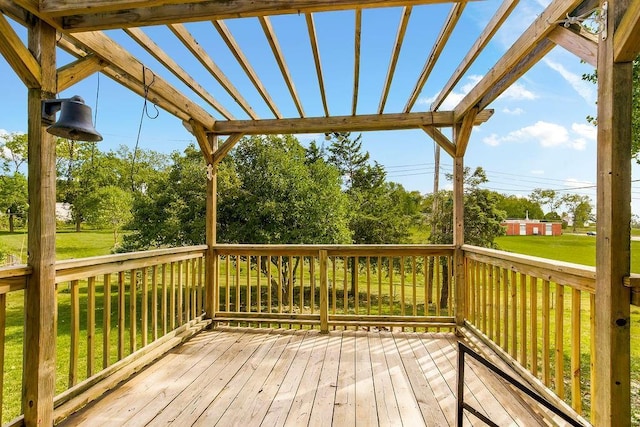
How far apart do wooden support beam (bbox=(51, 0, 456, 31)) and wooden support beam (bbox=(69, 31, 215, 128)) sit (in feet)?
A: 0.60

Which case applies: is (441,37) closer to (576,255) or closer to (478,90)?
(478,90)

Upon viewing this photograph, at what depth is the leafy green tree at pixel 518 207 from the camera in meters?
11.8

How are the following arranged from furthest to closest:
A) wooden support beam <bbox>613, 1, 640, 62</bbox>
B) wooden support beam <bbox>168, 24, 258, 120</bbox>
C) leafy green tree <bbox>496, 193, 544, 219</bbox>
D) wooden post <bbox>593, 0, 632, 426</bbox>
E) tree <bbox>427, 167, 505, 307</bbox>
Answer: leafy green tree <bbox>496, 193, 544, 219</bbox>, tree <bbox>427, 167, 505, 307</bbox>, wooden support beam <bbox>168, 24, 258, 120</bbox>, wooden post <bbox>593, 0, 632, 426</bbox>, wooden support beam <bbox>613, 1, 640, 62</bbox>

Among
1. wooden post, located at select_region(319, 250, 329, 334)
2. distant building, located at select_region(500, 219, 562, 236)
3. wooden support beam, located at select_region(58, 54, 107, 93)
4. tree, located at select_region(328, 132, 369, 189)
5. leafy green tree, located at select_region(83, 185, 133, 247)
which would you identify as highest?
tree, located at select_region(328, 132, 369, 189)

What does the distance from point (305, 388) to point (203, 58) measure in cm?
255

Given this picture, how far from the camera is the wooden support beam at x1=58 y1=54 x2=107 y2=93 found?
2.09m

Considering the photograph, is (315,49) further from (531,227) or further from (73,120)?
(531,227)

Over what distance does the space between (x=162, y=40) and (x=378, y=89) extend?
6.94 feet

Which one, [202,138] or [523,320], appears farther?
[202,138]

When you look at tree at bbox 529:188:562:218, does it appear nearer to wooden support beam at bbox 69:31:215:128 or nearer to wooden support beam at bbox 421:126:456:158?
wooden support beam at bbox 421:126:456:158

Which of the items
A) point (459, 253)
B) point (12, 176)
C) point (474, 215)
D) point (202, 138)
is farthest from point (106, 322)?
point (474, 215)

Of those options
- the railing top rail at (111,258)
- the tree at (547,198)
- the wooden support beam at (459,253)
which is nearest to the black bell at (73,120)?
the railing top rail at (111,258)

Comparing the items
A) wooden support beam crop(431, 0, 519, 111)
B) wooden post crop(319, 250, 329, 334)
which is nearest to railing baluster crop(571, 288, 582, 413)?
wooden support beam crop(431, 0, 519, 111)

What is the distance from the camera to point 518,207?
1220 cm
